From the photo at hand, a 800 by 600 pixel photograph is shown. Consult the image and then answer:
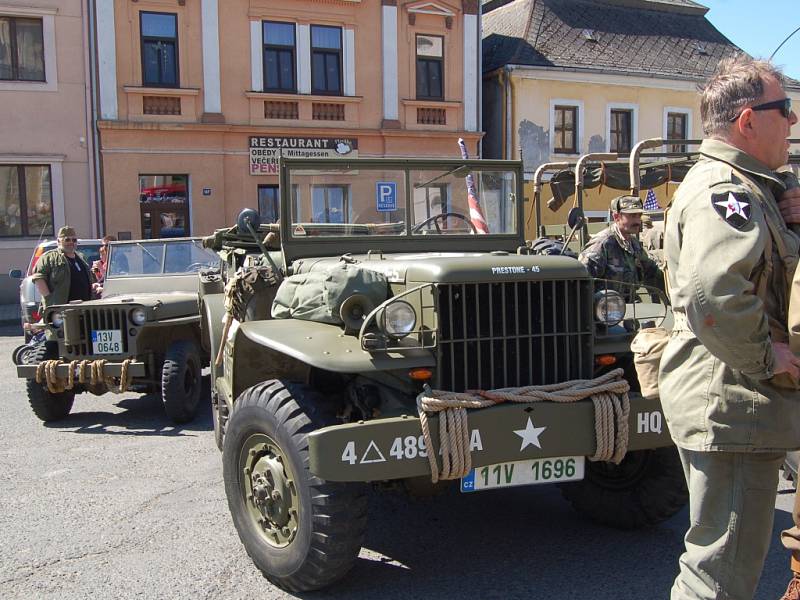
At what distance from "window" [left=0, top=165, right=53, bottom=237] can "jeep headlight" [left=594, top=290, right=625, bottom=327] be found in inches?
599

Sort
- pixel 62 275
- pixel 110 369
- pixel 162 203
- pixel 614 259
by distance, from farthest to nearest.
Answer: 1. pixel 162 203
2. pixel 62 275
3. pixel 110 369
4. pixel 614 259

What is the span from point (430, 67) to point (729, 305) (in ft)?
60.0

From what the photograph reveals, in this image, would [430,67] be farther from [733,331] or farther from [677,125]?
[733,331]

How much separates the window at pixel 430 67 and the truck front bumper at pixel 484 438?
55.3 ft

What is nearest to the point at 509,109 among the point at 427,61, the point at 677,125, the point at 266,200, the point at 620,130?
the point at 427,61

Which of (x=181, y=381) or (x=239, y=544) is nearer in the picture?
(x=239, y=544)

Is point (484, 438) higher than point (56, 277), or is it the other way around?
point (56, 277)

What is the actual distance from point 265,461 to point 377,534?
876 mm

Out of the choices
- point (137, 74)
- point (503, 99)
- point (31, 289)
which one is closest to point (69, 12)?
point (137, 74)

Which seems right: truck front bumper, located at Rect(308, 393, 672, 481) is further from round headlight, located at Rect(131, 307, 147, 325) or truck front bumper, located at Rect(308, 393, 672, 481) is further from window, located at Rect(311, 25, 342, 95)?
window, located at Rect(311, 25, 342, 95)

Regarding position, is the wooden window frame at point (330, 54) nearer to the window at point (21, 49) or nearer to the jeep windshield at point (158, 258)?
the window at point (21, 49)

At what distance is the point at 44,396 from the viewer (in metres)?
6.67

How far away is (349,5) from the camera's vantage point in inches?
727

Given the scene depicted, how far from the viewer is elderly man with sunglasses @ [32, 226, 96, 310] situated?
7.94 m
